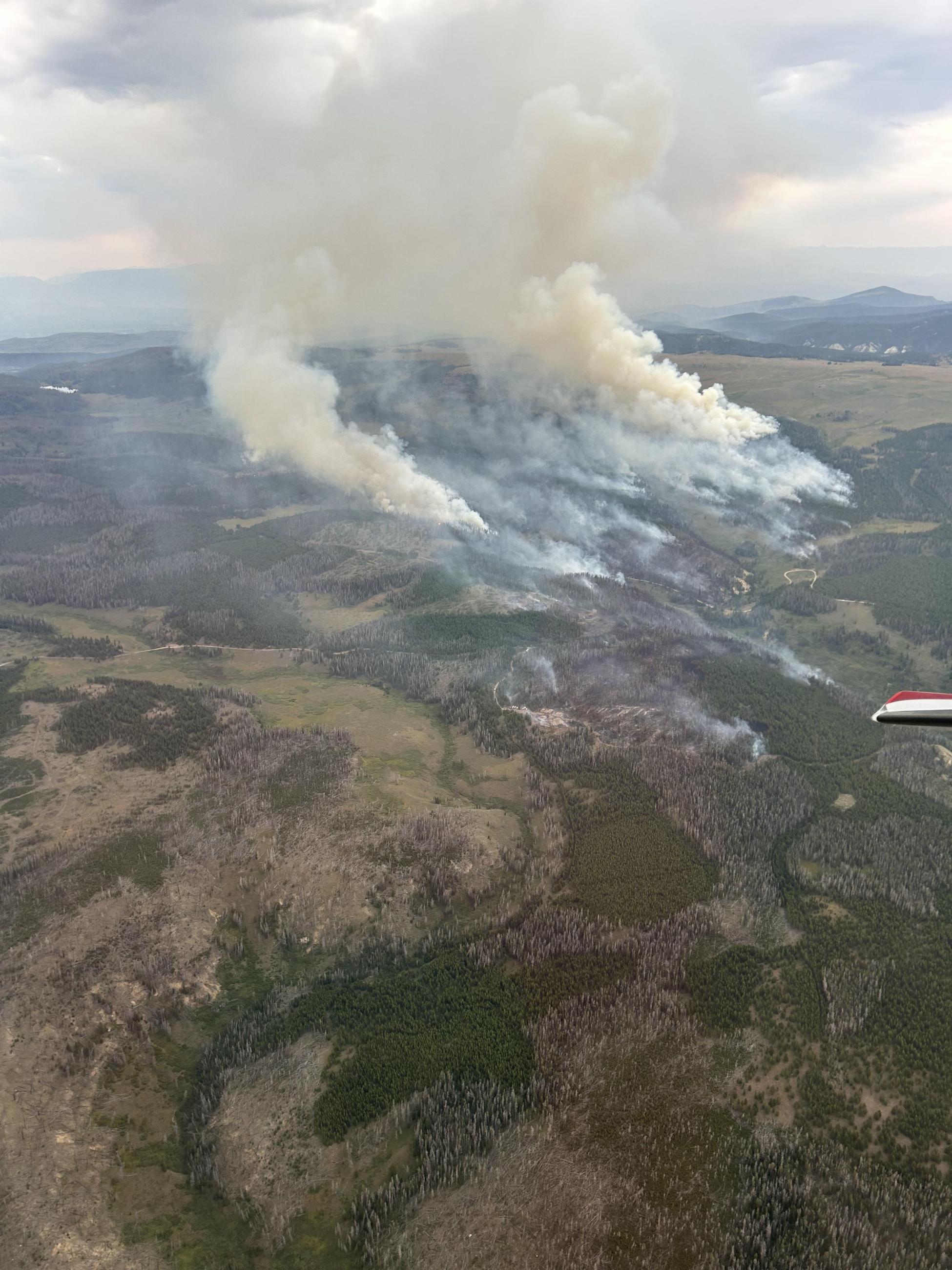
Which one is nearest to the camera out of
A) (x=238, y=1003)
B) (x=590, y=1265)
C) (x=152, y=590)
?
(x=590, y=1265)

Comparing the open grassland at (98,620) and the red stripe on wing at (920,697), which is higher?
the red stripe on wing at (920,697)

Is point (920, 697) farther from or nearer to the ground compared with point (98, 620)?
farther from the ground

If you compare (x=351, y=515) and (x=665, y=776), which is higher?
(x=351, y=515)

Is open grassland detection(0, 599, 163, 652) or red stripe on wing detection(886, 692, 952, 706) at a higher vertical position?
red stripe on wing detection(886, 692, 952, 706)

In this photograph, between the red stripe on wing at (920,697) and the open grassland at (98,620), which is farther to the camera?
the open grassland at (98,620)

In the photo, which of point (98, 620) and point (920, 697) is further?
point (98, 620)

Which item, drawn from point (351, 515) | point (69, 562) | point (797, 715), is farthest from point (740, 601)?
point (69, 562)

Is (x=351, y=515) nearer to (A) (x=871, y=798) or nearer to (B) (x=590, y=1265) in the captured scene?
(A) (x=871, y=798)

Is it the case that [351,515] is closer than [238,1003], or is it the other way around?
[238,1003]

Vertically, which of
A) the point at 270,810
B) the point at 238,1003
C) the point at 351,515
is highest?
the point at 351,515

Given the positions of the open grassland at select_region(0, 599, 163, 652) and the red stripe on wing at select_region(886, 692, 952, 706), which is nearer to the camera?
the red stripe on wing at select_region(886, 692, 952, 706)

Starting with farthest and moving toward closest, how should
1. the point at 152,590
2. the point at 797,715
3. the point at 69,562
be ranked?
the point at 69,562
the point at 152,590
the point at 797,715
